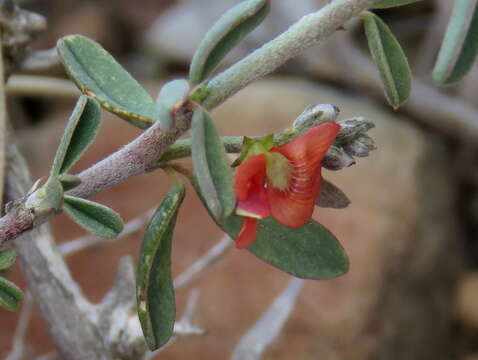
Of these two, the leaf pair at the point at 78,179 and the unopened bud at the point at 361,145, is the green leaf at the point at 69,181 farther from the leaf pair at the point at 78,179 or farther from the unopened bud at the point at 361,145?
the unopened bud at the point at 361,145

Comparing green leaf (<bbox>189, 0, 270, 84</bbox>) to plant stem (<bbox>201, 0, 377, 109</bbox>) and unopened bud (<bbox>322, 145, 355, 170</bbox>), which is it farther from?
unopened bud (<bbox>322, 145, 355, 170</bbox>)

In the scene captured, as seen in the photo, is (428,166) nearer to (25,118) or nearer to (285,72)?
(285,72)

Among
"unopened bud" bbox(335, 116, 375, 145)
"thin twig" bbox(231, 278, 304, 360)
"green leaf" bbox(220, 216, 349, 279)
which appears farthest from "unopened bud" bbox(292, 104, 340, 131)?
"thin twig" bbox(231, 278, 304, 360)

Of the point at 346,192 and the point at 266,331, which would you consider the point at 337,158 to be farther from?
the point at 346,192

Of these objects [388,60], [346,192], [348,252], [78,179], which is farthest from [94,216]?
[346,192]

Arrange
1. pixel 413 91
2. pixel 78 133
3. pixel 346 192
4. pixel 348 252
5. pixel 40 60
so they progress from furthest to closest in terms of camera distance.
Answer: pixel 413 91 < pixel 346 192 < pixel 348 252 < pixel 40 60 < pixel 78 133

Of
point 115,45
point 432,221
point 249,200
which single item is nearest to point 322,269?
point 249,200
